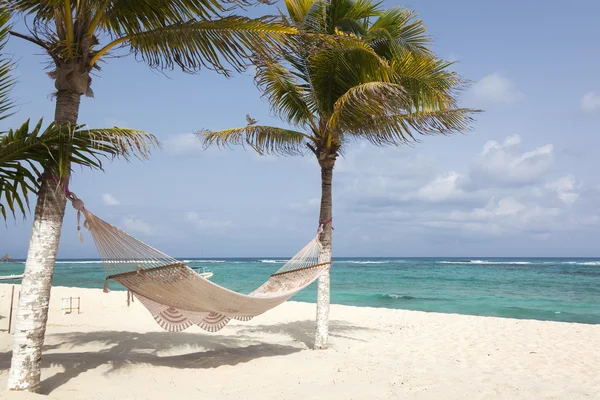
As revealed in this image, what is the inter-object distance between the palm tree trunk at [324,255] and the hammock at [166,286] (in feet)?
2.20

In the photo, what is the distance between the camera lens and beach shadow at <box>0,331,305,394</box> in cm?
334

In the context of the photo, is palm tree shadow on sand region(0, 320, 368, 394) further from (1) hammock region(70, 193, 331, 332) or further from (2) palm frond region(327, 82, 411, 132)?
(2) palm frond region(327, 82, 411, 132)

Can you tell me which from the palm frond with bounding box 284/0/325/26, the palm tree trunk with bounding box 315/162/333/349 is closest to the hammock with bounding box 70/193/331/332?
the palm tree trunk with bounding box 315/162/333/349

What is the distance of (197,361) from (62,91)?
90.8 inches

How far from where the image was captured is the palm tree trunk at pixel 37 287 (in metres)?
2.52

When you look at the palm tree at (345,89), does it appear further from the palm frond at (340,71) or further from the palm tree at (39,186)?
the palm tree at (39,186)

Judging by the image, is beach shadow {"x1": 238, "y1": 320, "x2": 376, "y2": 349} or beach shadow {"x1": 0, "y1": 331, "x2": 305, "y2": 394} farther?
beach shadow {"x1": 238, "y1": 320, "x2": 376, "y2": 349}

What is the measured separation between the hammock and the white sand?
1.38ft

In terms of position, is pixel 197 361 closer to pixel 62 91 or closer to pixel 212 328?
pixel 212 328

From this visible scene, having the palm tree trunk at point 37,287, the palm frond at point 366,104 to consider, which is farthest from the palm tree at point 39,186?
the palm frond at point 366,104

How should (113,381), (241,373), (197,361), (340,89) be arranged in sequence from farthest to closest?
(340,89) < (197,361) < (241,373) < (113,381)

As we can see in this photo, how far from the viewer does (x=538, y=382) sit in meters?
3.47

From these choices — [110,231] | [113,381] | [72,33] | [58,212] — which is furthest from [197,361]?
[72,33]

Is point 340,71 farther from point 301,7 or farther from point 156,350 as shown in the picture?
point 156,350
